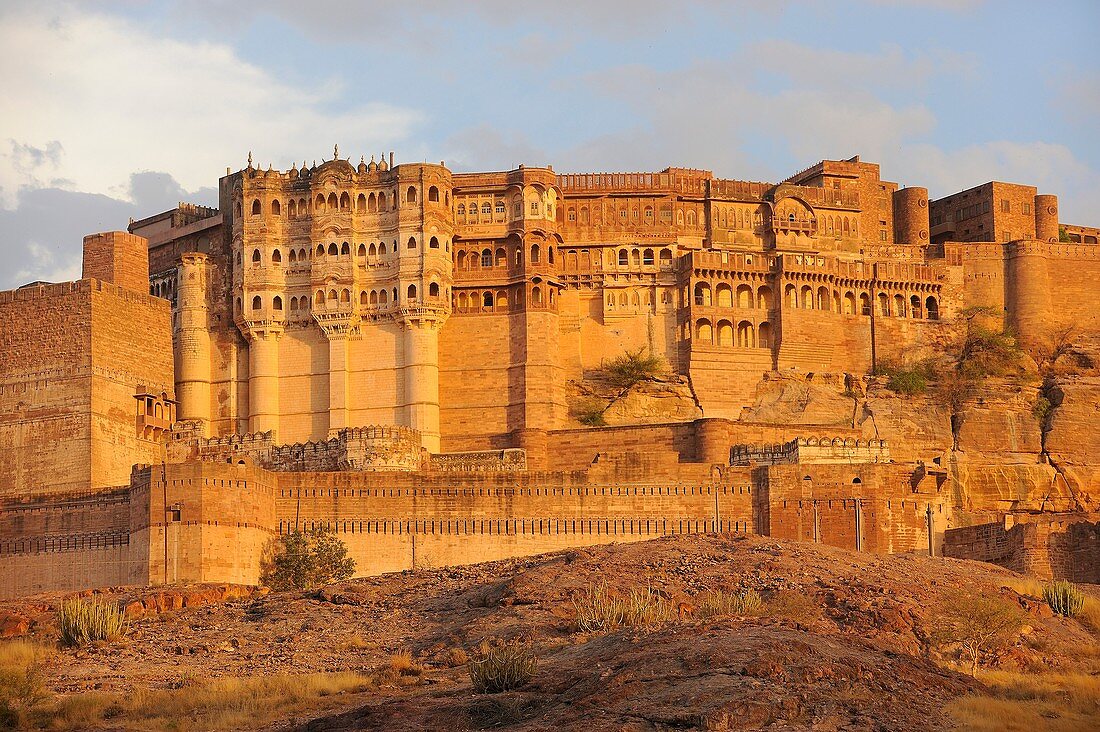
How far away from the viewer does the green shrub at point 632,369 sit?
77.5 m

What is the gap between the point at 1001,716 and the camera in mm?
29359

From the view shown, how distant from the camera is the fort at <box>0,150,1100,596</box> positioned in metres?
61.4

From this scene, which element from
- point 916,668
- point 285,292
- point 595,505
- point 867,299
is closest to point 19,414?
point 285,292

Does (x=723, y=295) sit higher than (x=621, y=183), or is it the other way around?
(x=621, y=183)

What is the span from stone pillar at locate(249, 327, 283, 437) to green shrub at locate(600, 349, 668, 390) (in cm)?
1278

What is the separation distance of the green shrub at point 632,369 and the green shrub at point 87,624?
3781cm

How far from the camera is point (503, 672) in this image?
103 ft

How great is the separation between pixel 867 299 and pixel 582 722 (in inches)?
2199

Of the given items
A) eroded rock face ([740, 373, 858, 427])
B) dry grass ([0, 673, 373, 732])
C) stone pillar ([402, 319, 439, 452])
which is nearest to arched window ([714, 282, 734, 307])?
eroded rock face ([740, 373, 858, 427])

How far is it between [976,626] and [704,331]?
4240cm

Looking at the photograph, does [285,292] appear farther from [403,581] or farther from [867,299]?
[403,581]

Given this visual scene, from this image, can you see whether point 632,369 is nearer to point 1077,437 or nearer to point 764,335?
point 764,335

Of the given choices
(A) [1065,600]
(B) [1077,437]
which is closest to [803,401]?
(B) [1077,437]

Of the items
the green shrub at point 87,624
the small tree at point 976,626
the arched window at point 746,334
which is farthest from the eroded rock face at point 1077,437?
the green shrub at point 87,624
